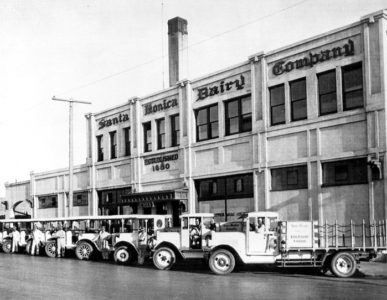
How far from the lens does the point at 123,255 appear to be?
21047mm

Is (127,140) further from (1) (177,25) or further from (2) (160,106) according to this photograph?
(1) (177,25)

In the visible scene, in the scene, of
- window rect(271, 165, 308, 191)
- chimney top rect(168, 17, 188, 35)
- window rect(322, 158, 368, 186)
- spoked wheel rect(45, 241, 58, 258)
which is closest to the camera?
window rect(322, 158, 368, 186)

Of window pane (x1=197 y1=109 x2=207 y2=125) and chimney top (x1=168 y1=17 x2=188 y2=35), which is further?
chimney top (x1=168 y1=17 x2=188 y2=35)

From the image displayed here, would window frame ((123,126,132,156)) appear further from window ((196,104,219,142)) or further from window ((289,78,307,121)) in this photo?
window ((289,78,307,121))

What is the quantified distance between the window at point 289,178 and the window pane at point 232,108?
3722 millimetres

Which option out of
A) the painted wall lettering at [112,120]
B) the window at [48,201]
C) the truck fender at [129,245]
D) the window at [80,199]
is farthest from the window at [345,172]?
the window at [48,201]

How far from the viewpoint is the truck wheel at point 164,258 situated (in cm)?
1855

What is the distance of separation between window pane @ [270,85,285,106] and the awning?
21.9ft

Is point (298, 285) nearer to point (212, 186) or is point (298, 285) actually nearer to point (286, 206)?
point (286, 206)

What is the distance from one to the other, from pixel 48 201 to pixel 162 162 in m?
14.1

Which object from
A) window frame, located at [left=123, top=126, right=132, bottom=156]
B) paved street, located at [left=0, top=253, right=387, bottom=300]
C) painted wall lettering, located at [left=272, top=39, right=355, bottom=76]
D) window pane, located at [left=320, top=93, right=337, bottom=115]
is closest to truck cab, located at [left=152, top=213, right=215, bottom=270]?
paved street, located at [left=0, top=253, right=387, bottom=300]

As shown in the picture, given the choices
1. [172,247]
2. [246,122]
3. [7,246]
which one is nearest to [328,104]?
[246,122]

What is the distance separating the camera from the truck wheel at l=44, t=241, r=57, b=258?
25797mm

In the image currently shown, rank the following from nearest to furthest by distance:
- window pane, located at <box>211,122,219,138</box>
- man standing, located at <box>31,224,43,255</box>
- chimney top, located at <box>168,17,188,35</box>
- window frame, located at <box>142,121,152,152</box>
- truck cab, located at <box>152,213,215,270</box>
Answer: truck cab, located at <box>152,213,215,270</box>, window pane, located at <box>211,122,219,138</box>, man standing, located at <box>31,224,43,255</box>, window frame, located at <box>142,121,152,152</box>, chimney top, located at <box>168,17,188,35</box>
